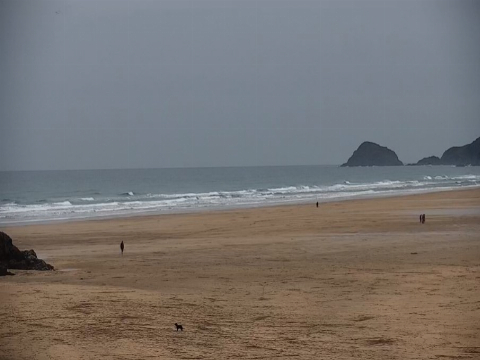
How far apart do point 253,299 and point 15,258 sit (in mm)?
6148

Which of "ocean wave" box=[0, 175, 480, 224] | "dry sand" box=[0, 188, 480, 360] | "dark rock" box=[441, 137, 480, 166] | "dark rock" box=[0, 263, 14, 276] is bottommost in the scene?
"dry sand" box=[0, 188, 480, 360]

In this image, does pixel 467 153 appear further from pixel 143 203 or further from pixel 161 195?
pixel 143 203

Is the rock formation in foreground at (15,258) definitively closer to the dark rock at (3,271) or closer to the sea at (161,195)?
the dark rock at (3,271)

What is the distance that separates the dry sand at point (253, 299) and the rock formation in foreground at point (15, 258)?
0.54m

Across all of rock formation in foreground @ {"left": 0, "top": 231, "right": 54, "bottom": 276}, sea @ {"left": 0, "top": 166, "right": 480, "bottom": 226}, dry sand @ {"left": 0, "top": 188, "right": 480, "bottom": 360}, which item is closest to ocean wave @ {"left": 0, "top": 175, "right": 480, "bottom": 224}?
sea @ {"left": 0, "top": 166, "right": 480, "bottom": 226}

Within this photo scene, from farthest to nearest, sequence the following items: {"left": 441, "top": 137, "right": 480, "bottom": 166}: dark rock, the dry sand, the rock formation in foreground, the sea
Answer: the sea
the rock formation in foreground
{"left": 441, "top": 137, "right": 480, "bottom": 166}: dark rock
the dry sand

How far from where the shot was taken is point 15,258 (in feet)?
45.0

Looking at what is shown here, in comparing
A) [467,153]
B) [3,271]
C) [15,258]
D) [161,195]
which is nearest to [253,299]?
[3,271]

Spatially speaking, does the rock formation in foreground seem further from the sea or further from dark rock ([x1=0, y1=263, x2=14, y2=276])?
the sea

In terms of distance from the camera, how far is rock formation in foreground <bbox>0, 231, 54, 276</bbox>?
13422 mm

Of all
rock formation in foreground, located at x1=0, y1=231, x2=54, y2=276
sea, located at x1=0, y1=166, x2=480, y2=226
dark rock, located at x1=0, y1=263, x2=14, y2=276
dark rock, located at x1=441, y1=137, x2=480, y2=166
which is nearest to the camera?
dark rock, located at x1=441, y1=137, x2=480, y2=166

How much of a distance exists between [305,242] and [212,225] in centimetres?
772

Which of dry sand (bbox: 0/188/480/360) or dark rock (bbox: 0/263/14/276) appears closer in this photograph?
dry sand (bbox: 0/188/480/360)

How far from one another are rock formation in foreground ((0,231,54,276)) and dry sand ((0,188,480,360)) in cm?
54
